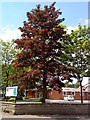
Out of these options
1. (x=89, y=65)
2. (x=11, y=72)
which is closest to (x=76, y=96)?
(x=11, y=72)

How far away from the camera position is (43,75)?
11914 millimetres

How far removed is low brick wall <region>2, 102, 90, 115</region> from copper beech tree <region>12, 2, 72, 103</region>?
1.14 meters

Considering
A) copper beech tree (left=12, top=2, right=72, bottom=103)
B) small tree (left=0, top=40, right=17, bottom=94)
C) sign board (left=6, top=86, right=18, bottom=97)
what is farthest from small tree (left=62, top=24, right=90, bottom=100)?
small tree (left=0, top=40, right=17, bottom=94)

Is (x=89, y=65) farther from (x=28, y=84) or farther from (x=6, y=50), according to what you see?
(x=6, y=50)

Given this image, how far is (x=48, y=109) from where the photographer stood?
39.1 feet

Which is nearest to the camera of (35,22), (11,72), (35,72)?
(35,72)

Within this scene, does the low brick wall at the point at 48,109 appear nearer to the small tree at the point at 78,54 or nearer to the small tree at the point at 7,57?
the small tree at the point at 78,54

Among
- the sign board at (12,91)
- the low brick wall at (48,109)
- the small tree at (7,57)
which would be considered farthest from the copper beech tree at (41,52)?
the small tree at (7,57)

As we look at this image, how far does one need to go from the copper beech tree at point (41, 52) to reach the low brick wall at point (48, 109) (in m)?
1.14

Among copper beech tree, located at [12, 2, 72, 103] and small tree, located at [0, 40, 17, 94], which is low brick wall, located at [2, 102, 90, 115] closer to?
copper beech tree, located at [12, 2, 72, 103]

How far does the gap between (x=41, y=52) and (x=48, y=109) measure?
381 centimetres

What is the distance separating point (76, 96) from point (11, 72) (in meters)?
23.4

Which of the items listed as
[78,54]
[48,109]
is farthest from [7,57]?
[48,109]

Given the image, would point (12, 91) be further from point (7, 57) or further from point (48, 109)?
point (7, 57)
